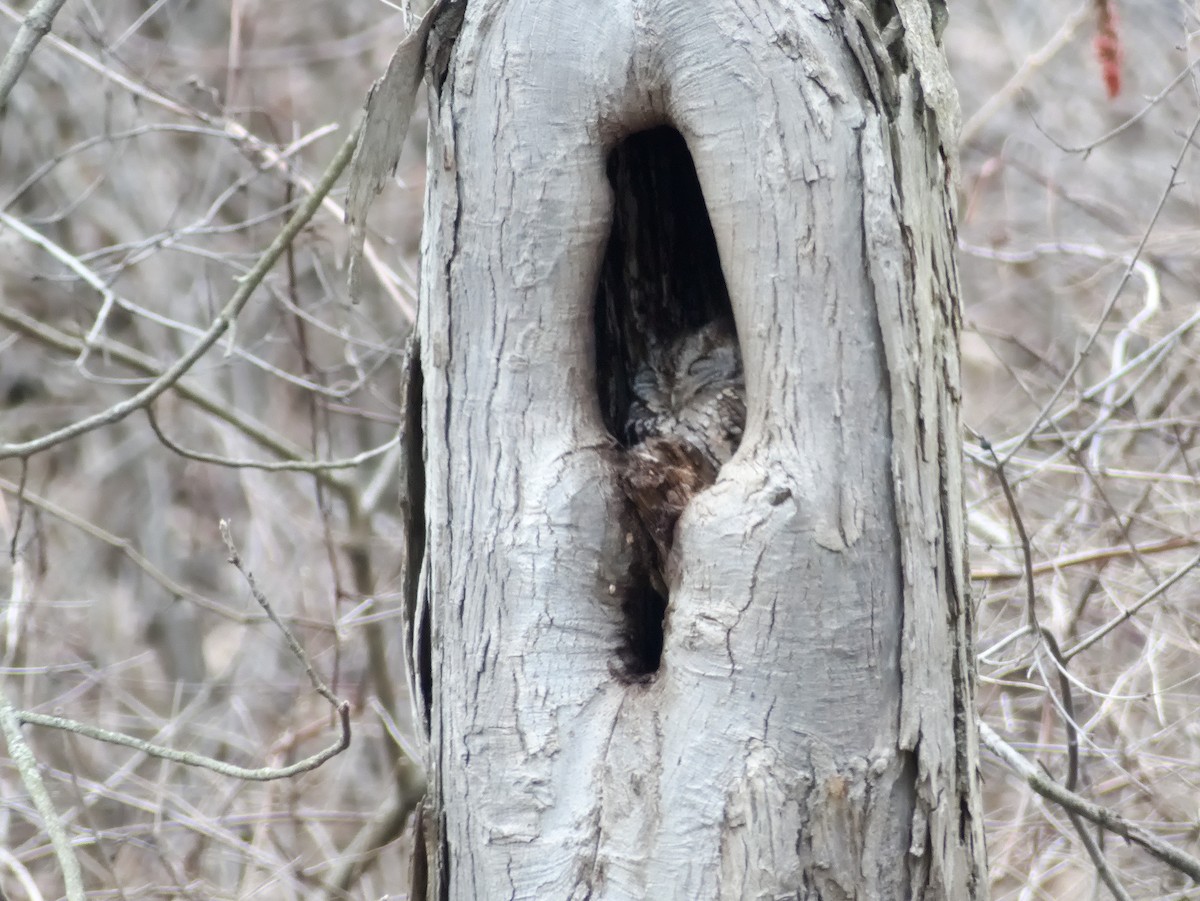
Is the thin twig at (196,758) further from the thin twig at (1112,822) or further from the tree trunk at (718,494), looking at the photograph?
the thin twig at (1112,822)

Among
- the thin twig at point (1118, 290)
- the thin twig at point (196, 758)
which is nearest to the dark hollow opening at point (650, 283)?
the thin twig at point (196, 758)

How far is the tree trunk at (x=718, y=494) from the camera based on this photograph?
1554 mm

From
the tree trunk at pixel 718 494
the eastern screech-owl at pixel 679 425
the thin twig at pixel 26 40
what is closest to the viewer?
the tree trunk at pixel 718 494

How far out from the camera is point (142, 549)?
6.80 m

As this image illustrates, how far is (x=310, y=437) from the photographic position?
6.11 meters

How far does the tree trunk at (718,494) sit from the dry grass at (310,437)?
0.98 meters

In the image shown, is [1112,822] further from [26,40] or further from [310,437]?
[310,437]

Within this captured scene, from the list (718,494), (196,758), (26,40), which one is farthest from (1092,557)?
(26,40)

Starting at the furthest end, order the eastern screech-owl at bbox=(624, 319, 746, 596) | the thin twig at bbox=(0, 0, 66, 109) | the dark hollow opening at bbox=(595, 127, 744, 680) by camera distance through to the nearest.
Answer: the thin twig at bbox=(0, 0, 66, 109) → the dark hollow opening at bbox=(595, 127, 744, 680) → the eastern screech-owl at bbox=(624, 319, 746, 596)

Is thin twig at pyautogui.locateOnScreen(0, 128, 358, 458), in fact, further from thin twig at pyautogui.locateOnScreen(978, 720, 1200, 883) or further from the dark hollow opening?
thin twig at pyautogui.locateOnScreen(978, 720, 1200, 883)

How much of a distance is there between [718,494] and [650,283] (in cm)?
44

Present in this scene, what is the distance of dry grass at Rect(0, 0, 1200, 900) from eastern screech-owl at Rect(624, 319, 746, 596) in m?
1.10

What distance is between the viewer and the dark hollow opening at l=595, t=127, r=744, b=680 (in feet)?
6.03

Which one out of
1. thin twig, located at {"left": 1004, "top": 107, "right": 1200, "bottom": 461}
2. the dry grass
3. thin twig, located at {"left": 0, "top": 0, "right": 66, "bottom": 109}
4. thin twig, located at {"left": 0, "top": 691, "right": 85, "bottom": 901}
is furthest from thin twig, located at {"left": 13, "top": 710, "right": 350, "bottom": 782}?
thin twig, located at {"left": 1004, "top": 107, "right": 1200, "bottom": 461}
